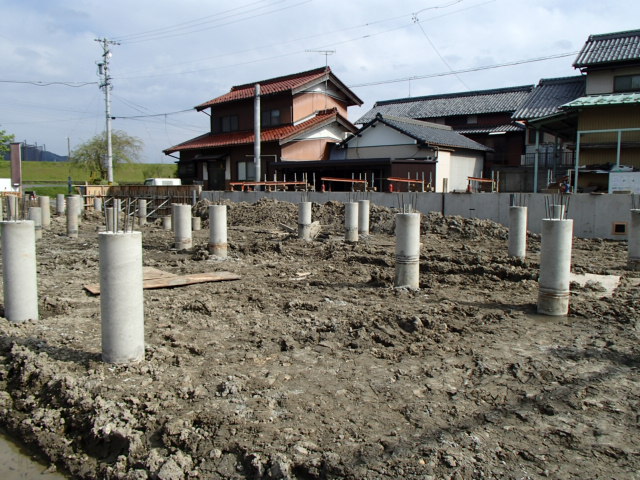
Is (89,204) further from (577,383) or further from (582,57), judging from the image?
(577,383)

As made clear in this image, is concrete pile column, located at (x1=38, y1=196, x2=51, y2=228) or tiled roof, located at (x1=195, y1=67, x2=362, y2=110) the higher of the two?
tiled roof, located at (x1=195, y1=67, x2=362, y2=110)

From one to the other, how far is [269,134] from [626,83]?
18.0 metres

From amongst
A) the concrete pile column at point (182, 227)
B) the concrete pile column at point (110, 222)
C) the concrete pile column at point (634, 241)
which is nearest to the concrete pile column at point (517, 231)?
the concrete pile column at point (634, 241)

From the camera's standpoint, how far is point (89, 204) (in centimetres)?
3011

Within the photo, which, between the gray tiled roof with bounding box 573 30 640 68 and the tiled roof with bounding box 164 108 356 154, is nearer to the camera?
the gray tiled roof with bounding box 573 30 640 68

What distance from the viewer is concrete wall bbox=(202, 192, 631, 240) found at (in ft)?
48.9

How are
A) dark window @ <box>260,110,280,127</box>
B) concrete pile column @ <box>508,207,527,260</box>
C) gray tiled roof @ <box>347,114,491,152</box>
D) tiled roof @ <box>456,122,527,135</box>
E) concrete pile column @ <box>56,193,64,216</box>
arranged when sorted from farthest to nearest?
dark window @ <box>260,110,280,127</box> < tiled roof @ <box>456,122,527,135</box> < gray tiled roof @ <box>347,114,491,152</box> < concrete pile column @ <box>56,193,64,216</box> < concrete pile column @ <box>508,207,527,260</box>

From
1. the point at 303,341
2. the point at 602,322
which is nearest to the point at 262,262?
the point at 303,341

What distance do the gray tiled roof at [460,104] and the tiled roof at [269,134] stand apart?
737 cm

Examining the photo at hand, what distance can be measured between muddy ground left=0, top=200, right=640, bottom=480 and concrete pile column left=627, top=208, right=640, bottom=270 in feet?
7.99

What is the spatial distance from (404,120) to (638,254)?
1967cm

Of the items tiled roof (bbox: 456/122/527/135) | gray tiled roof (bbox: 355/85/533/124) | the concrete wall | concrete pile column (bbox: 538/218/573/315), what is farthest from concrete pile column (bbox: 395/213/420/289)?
gray tiled roof (bbox: 355/85/533/124)

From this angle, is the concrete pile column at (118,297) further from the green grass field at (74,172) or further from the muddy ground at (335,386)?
the green grass field at (74,172)

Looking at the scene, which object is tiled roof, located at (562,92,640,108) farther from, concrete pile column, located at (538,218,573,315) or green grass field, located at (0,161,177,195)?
green grass field, located at (0,161,177,195)
